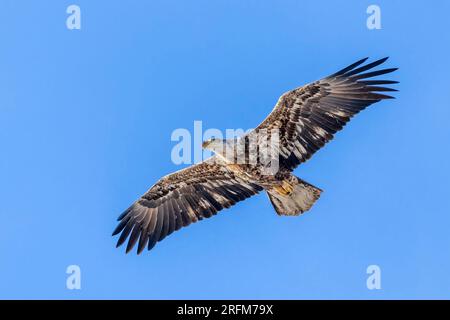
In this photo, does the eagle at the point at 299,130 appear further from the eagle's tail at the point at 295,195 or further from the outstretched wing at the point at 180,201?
the outstretched wing at the point at 180,201

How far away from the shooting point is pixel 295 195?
19266mm

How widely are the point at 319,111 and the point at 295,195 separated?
194cm

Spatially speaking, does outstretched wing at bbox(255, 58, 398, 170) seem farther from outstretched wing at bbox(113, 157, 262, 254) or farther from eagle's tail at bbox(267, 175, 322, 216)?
outstretched wing at bbox(113, 157, 262, 254)

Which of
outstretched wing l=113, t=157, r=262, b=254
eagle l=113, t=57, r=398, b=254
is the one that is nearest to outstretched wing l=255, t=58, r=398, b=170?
eagle l=113, t=57, r=398, b=254

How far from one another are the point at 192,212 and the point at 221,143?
2.37m

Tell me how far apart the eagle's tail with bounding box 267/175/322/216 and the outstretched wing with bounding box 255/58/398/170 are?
1.34ft

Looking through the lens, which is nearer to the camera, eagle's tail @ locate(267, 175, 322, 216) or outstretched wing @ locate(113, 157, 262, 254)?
eagle's tail @ locate(267, 175, 322, 216)

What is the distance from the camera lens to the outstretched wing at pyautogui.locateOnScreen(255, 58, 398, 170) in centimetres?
1920

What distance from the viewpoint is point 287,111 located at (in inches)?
757

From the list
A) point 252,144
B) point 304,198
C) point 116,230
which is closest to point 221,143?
point 252,144

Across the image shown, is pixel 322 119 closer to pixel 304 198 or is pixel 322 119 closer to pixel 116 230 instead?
pixel 304 198
